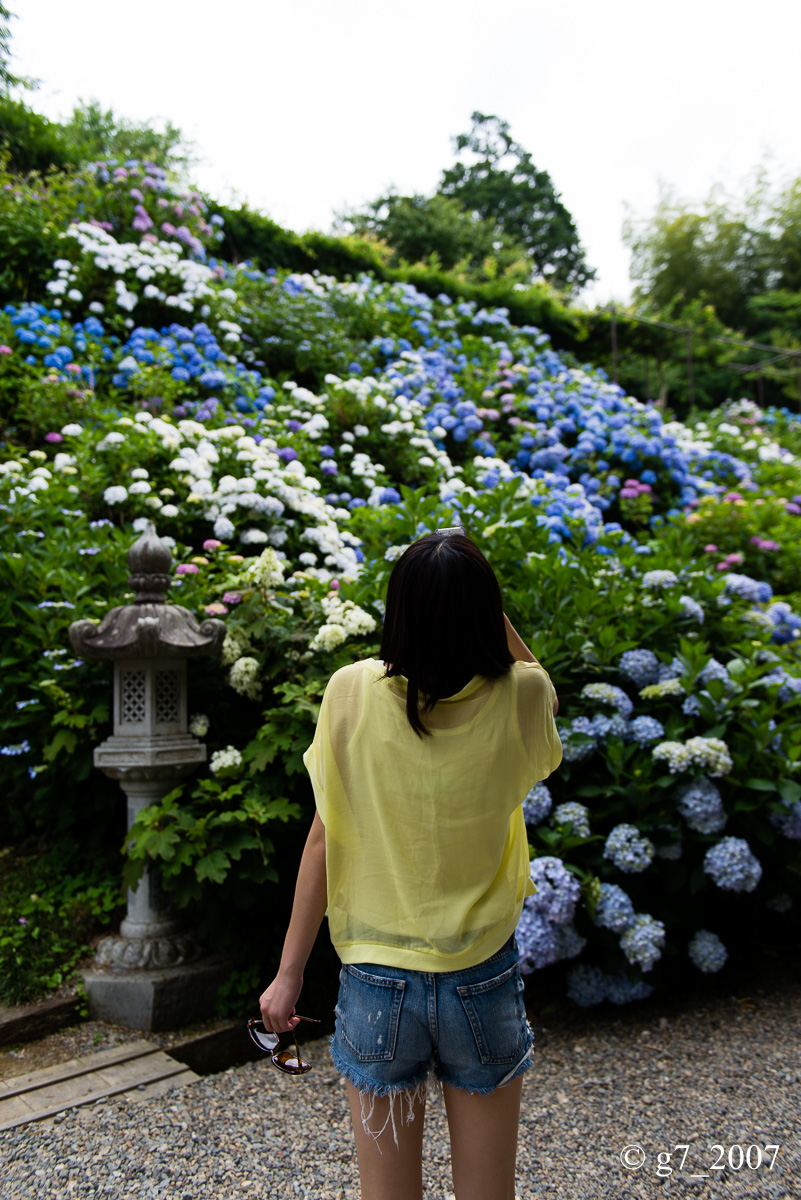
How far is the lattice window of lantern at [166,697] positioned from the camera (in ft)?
8.85

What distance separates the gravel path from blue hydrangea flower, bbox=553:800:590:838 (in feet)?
2.09

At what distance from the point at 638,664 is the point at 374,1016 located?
201 cm

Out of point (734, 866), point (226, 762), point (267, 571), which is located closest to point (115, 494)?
point (267, 571)

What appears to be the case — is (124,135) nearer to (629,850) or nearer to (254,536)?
(254,536)

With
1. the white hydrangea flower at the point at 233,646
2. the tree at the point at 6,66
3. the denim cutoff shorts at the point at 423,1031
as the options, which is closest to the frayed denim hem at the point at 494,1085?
the denim cutoff shorts at the point at 423,1031

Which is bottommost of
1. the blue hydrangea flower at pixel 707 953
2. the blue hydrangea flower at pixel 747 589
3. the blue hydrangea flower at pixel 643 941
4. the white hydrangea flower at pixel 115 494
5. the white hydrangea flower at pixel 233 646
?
the blue hydrangea flower at pixel 707 953

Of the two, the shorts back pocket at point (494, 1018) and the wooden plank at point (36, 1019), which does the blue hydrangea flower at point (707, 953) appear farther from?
the wooden plank at point (36, 1019)

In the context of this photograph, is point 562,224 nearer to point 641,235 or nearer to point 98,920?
point 641,235

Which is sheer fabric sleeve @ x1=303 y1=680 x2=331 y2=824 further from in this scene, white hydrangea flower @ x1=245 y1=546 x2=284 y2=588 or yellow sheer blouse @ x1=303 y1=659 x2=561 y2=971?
white hydrangea flower @ x1=245 y1=546 x2=284 y2=588

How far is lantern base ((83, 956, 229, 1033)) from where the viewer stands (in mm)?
2465

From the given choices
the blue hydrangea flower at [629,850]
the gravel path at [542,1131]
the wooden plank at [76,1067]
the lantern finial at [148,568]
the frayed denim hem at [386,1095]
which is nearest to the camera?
the frayed denim hem at [386,1095]

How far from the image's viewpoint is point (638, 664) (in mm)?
2822

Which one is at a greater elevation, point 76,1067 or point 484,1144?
point 484,1144

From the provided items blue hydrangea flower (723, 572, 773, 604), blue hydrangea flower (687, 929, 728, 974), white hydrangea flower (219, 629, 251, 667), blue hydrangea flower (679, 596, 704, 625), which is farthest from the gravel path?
blue hydrangea flower (723, 572, 773, 604)
